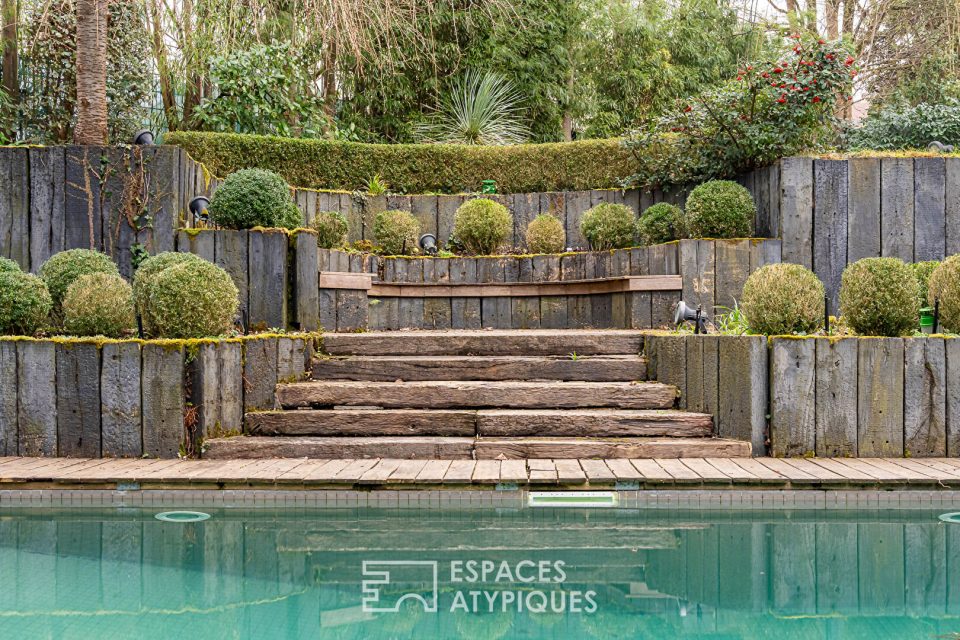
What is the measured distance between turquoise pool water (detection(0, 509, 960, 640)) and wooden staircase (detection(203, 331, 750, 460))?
0.96m

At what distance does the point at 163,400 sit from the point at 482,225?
17.1ft

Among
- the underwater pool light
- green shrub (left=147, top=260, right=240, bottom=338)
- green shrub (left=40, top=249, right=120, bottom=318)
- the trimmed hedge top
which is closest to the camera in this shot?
the underwater pool light

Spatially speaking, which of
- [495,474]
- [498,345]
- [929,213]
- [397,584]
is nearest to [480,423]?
[495,474]

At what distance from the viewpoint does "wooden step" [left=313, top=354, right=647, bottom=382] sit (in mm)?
5410

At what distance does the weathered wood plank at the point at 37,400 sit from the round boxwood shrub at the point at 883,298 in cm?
471

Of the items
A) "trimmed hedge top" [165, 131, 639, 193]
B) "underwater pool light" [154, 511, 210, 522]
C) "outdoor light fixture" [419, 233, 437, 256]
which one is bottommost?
"underwater pool light" [154, 511, 210, 522]

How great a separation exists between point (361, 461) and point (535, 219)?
556cm

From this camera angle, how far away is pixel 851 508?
3.61 metres

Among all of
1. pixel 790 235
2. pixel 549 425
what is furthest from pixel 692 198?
pixel 549 425

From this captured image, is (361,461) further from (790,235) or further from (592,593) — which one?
(790,235)

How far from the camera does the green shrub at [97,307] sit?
4863 mm

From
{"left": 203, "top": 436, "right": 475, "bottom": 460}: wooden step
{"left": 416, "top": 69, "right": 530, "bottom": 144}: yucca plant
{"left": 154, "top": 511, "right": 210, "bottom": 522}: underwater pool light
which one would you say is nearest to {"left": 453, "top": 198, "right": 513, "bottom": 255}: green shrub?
{"left": 416, "top": 69, "right": 530, "bottom": 144}: yucca plant

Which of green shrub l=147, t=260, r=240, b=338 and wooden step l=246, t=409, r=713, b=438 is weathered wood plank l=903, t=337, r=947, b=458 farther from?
green shrub l=147, t=260, r=240, b=338

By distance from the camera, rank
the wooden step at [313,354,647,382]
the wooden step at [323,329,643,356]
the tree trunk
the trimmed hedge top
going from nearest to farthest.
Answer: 1. the wooden step at [313,354,647,382]
2. the wooden step at [323,329,643,356]
3. the tree trunk
4. the trimmed hedge top
